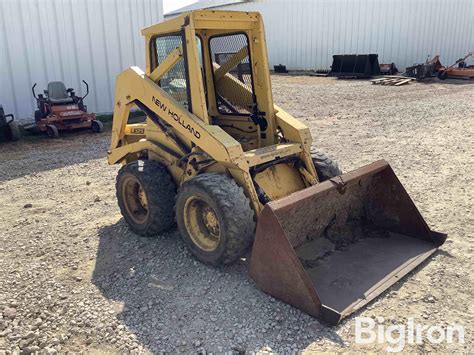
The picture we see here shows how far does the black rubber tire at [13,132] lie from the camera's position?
10273 millimetres

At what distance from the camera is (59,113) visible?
10.7m

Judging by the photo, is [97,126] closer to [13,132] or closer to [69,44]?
[13,132]

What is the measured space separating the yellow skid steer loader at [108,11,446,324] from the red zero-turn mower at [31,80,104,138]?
6093 millimetres

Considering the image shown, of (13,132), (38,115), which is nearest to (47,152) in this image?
(13,132)

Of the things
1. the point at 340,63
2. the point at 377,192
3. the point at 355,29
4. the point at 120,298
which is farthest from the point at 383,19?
the point at 120,298

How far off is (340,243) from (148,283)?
1.88 meters

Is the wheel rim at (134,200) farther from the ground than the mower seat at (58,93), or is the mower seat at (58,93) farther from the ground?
the mower seat at (58,93)

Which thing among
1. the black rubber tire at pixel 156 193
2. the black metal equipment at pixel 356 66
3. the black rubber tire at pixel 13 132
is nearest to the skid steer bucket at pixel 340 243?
the black rubber tire at pixel 156 193

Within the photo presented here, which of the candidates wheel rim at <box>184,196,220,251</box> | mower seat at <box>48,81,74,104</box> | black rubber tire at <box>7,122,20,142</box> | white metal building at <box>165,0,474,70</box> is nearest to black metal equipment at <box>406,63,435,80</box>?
white metal building at <box>165,0,474,70</box>

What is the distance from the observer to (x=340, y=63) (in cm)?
2522

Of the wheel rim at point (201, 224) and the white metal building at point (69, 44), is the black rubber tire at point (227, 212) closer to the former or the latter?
the wheel rim at point (201, 224)

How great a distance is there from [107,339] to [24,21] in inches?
418

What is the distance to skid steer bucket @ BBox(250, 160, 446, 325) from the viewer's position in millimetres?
3432

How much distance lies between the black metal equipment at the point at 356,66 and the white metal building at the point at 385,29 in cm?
295
